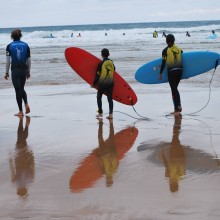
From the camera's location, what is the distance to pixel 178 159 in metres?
5.32

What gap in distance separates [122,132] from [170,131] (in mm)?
715

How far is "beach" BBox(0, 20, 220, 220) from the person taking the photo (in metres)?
3.83

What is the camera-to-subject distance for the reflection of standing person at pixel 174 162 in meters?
4.51

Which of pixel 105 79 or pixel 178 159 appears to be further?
pixel 105 79

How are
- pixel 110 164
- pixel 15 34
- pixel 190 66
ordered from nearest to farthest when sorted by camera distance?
pixel 110 164 < pixel 15 34 < pixel 190 66

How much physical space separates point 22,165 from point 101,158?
36.3 inches

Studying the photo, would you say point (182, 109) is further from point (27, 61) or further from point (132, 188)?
point (132, 188)

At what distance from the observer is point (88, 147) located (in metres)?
5.99

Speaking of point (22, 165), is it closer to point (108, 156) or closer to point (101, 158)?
point (101, 158)

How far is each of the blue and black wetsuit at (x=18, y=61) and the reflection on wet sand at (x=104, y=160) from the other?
2.17m

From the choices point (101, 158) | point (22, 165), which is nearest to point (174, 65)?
point (101, 158)

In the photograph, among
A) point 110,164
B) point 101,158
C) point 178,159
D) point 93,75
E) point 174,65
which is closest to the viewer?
point 110,164

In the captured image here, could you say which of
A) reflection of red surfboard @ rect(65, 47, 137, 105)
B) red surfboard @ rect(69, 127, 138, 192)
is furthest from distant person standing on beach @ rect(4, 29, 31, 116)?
red surfboard @ rect(69, 127, 138, 192)

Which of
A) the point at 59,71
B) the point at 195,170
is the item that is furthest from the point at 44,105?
the point at 59,71
